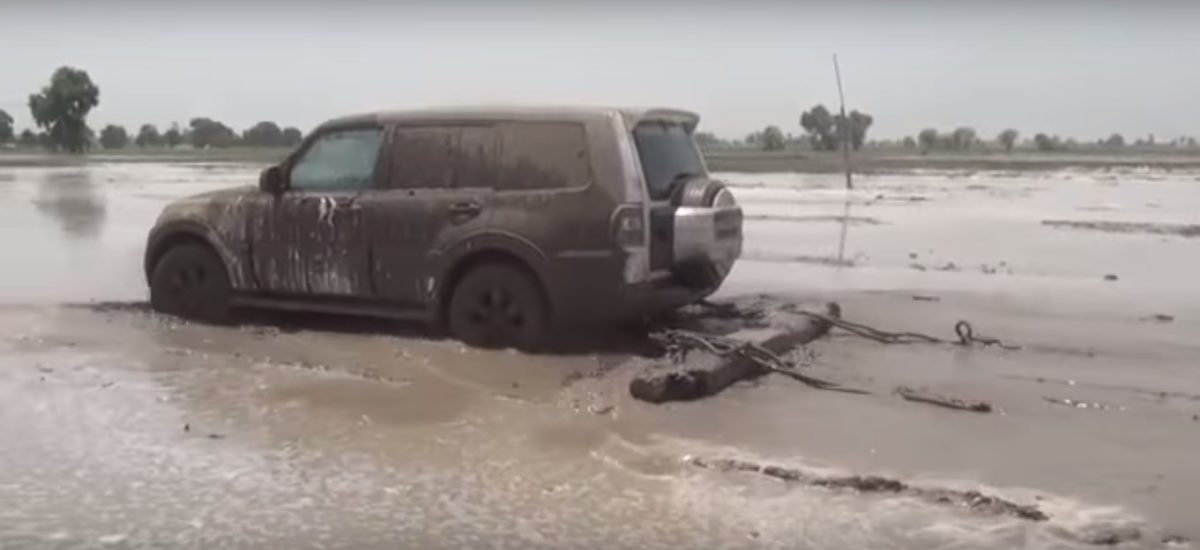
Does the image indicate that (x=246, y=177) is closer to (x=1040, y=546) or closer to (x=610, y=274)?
(x=610, y=274)

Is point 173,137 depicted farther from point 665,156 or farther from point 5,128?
point 665,156

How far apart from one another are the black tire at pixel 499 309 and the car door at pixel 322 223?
0.81 m

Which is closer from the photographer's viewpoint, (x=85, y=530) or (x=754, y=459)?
(x=85, y=530)

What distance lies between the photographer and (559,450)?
6.88m

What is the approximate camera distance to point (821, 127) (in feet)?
294

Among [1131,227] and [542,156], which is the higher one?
[542,156]

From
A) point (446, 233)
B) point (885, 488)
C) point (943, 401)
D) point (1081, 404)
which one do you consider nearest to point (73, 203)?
point (446, 233)

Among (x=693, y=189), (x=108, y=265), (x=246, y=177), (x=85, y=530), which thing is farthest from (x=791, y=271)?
(x=246, y=177)

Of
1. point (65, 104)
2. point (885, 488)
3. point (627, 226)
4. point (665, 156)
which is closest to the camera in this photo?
point (885, 488)

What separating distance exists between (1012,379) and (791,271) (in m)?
6.92

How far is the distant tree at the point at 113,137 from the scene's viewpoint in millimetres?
106562

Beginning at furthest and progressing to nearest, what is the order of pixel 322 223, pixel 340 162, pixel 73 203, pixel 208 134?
1. pixel 208 134
2. pixel 73 203
3. pixel 340 162
4. pixel 322 223

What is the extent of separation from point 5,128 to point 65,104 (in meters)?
22.7

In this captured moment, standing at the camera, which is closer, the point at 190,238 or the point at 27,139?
the point at 190,238
